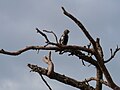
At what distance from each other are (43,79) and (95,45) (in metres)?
1.56

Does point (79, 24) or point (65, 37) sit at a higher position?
point (65, 37)

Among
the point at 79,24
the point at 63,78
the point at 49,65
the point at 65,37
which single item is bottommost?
the point at 63,78

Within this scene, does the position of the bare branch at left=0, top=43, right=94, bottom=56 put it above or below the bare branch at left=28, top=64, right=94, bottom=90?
above

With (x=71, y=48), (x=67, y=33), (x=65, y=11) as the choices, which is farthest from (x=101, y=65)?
(x=67, y=33)

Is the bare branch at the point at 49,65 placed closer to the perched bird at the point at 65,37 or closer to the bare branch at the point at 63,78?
the bare branch at the point at 63,78

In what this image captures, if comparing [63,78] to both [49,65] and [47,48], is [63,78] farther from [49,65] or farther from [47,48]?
[47,48]

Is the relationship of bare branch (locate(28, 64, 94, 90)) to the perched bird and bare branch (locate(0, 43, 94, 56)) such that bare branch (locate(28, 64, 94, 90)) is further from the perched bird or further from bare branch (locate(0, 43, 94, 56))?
the perched bird

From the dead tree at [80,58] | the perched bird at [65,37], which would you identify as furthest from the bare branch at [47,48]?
the perched bird at [65,37]

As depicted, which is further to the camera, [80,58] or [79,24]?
[80,58]

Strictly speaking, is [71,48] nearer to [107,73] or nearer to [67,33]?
[107,73]

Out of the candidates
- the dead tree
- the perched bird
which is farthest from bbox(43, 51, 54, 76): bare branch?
the perched bird

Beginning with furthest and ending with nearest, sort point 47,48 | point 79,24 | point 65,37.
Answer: point 65,37 → point 47,48 → point 79,24

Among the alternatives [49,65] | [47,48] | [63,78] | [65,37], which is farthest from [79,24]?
[65,37]

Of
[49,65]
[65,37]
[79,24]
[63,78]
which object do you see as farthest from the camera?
[65,37]
